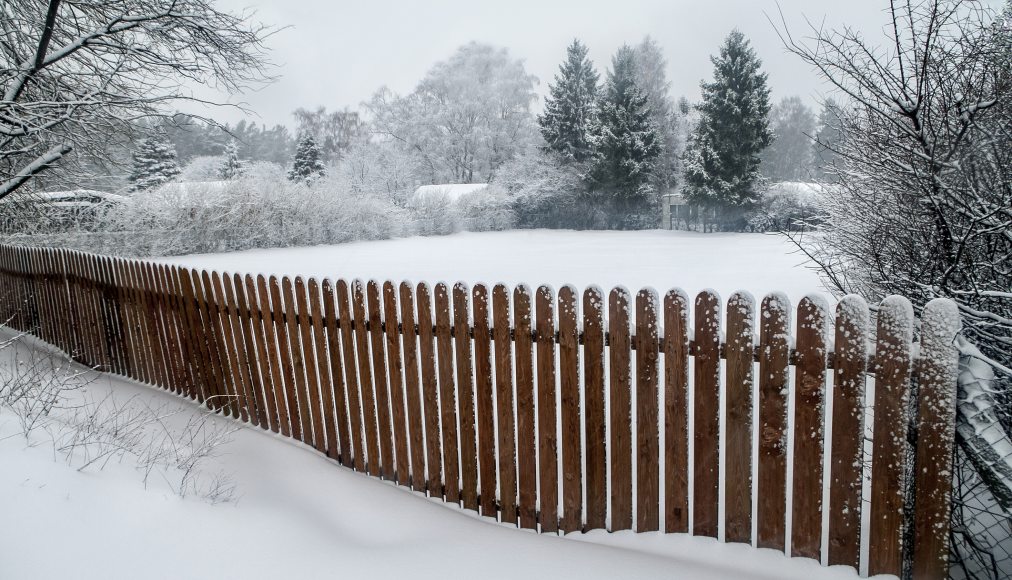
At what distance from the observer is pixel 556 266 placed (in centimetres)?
1159

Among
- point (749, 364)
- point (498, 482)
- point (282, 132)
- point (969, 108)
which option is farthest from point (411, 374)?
point (282, 132)

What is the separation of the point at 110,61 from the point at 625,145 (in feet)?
85.0

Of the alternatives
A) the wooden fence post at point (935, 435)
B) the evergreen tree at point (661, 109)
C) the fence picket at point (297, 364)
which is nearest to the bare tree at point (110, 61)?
the fence picket at point (297, 364)

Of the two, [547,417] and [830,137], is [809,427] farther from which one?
[830,137]

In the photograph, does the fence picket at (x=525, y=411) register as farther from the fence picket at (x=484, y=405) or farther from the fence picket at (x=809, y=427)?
the fence picket at (x=809, y=427)

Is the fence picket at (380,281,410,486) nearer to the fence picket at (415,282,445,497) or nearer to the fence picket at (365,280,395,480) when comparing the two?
the fence picket at (365,280,395,480)

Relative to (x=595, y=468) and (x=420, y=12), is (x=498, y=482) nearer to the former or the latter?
(x=595, y=468)

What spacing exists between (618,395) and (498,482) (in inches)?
35.5

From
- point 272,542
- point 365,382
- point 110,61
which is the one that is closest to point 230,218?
point 110,61

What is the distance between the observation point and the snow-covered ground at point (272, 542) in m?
2.04

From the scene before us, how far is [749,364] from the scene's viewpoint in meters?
2.22

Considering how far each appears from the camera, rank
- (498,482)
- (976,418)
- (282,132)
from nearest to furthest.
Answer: (976,418)
(498,482)
(282,132)

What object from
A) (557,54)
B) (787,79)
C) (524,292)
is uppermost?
(557,54)

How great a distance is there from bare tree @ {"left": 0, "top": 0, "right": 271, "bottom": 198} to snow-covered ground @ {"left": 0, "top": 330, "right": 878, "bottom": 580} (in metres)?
3.22
